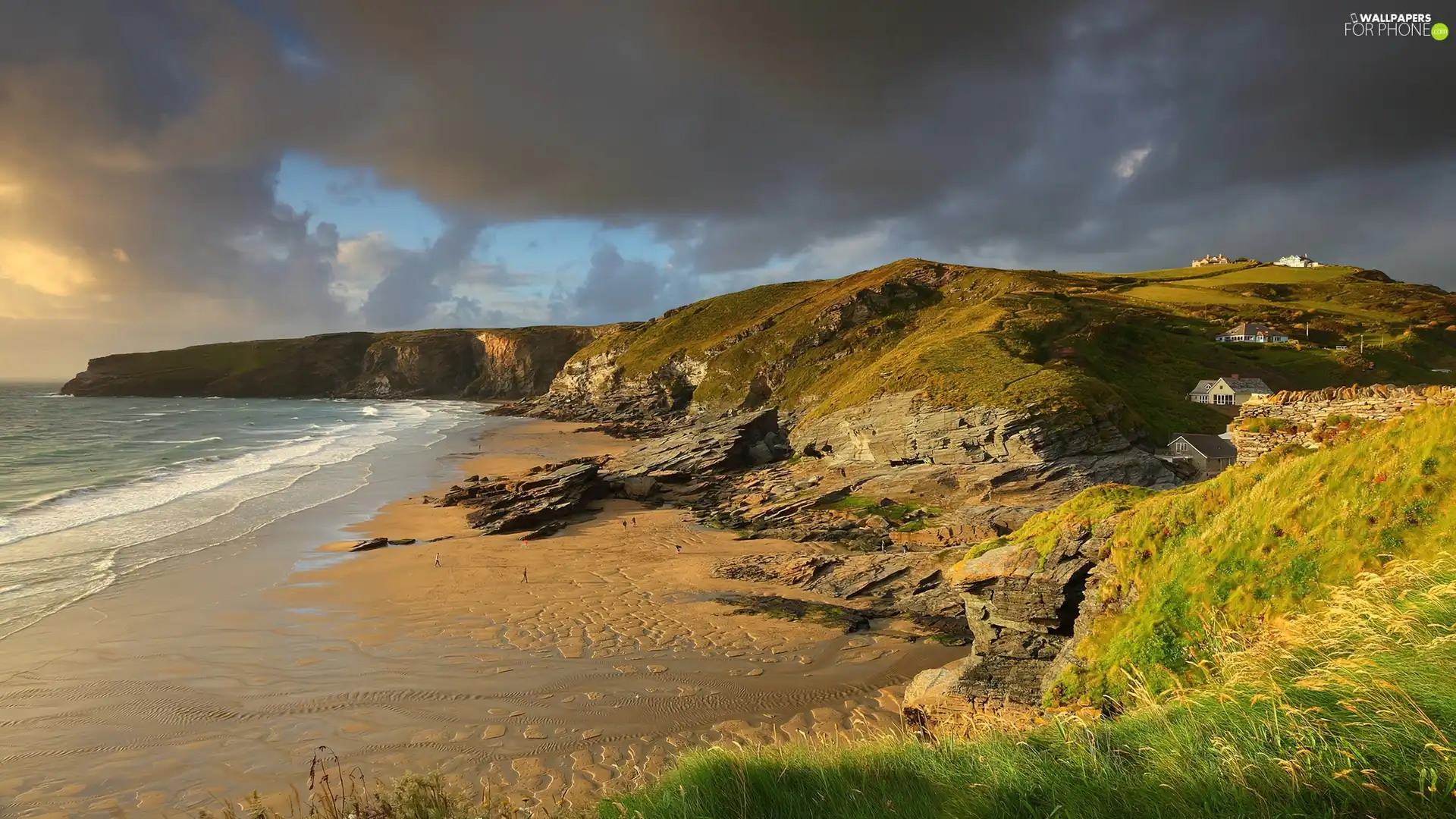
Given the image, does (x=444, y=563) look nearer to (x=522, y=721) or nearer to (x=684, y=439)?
(x=522, y=721)

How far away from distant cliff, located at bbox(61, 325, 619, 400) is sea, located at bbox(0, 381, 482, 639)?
254ft

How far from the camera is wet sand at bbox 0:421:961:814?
42.8 ft

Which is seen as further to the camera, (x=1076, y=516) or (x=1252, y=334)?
(x=1252, y=334)

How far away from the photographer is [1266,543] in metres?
8.99

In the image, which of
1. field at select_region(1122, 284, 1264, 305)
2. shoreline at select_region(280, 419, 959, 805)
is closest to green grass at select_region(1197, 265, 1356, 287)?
field at select_region(1122, 284, 1264, 305)

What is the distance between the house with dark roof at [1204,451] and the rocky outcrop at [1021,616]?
1077 inches

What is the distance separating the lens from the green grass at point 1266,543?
8008mm

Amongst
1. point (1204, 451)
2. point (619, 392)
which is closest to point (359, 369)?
point (619, 392)

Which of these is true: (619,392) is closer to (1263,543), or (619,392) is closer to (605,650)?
(605,650)

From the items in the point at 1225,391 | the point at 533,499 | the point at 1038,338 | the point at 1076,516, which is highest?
the point at 1038,338

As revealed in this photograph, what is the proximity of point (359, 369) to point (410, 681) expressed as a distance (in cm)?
19913

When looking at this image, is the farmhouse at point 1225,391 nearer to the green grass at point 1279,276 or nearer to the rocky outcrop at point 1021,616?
the rocky outcrop at point 1021,616

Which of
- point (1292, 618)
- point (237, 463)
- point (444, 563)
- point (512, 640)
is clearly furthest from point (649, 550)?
point (237, 463)

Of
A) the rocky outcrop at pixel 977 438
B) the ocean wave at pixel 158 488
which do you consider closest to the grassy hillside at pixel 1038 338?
the rocky outcrop at pixel 977 438
